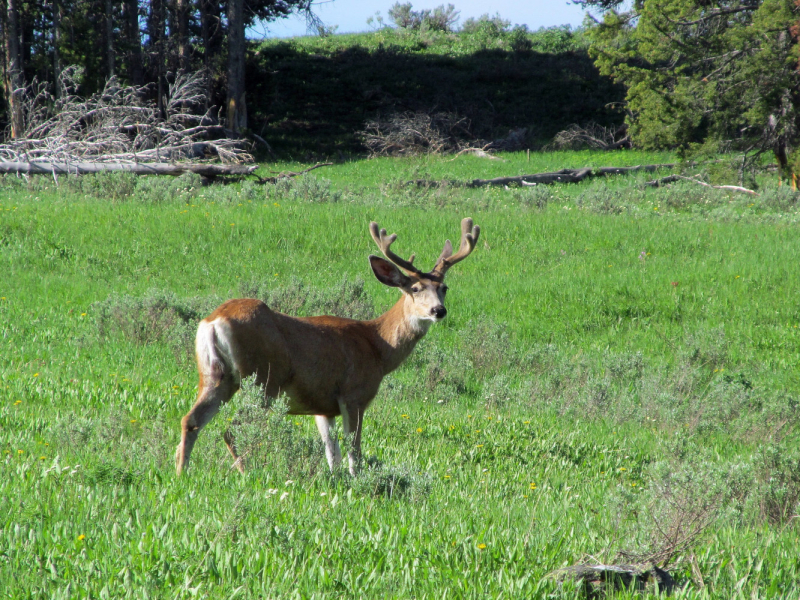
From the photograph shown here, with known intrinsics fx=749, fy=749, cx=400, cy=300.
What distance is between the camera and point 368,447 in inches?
236

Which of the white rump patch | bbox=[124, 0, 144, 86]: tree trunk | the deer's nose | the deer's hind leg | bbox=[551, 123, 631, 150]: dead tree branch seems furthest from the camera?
bbox=[551, 123, 631, 150]: dead tree branch

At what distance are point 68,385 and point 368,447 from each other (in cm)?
297

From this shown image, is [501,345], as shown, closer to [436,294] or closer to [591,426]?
[591,426]

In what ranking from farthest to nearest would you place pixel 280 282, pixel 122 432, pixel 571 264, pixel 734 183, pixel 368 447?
pixel 734 183 → pixel 571 264 → pixel 280 282 → pixel 368 447 → pixel 122 432

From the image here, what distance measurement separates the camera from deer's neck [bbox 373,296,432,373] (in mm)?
Answer: 6359

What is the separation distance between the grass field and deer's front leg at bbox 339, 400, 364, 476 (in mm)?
183

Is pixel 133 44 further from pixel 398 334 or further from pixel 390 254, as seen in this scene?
pixel 398 334

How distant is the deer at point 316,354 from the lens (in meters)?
5.08

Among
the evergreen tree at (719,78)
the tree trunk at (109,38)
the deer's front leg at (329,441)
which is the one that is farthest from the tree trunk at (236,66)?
the deer's front leg at (329,441)

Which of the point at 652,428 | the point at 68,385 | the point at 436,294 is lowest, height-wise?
the point at 652,428

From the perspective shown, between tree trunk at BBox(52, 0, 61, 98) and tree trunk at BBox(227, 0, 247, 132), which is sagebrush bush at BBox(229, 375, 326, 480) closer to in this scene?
tree trunk at BBox(227, 0, 247, 132)

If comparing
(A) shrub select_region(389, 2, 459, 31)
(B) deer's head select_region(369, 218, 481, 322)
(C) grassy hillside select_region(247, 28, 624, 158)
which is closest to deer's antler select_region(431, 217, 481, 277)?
(B) deer's head select_region(369, 218, 481, 322)

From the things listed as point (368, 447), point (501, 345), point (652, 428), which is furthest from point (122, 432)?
point (501, 345)

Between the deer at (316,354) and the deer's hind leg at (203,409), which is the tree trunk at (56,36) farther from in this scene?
the deer's hind leg at (203,409)
